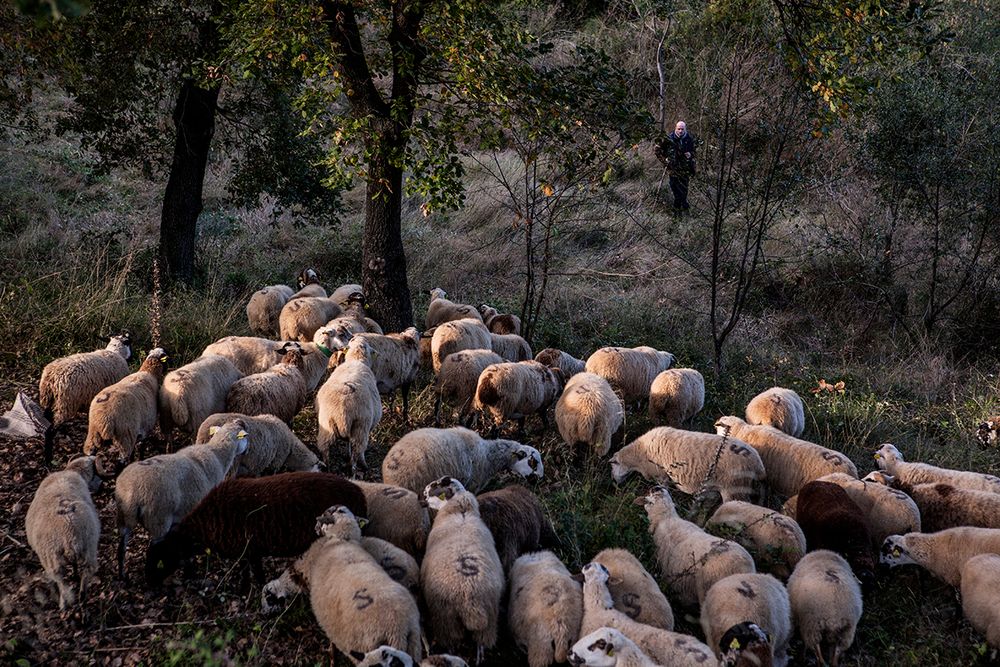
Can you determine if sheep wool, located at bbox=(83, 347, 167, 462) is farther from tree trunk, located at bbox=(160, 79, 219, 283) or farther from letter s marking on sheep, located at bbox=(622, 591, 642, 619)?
tree trunk, located at bbox=(160, 79, 219, 283)

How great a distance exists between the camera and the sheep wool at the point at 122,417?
254 inches

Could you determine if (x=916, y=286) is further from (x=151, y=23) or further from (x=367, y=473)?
(x=151, y=23)

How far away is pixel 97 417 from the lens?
644 centimetres

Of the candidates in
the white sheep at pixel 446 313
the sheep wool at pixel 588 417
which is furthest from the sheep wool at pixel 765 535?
the white sheep at pixel 446 313

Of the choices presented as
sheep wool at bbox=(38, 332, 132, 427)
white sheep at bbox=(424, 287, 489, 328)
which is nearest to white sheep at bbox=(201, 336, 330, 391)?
sheep wool at bbox=(38, 332, 132, 427)

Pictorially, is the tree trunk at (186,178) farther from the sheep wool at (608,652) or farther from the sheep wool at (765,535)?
the sheep wool at (608,652)

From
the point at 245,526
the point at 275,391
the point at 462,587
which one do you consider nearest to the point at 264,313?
the point at 275,391

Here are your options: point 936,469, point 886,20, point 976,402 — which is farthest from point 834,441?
point 886,20

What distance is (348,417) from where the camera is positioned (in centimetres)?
698

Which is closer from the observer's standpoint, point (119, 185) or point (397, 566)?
point (397, 566)

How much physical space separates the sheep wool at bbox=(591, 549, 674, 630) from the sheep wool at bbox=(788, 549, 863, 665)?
2.89 ft

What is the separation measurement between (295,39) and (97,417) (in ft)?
12.2

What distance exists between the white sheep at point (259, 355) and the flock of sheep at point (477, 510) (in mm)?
21

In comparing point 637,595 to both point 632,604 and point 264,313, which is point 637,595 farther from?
point 264,313
